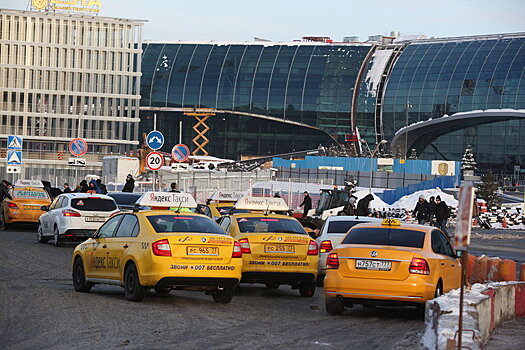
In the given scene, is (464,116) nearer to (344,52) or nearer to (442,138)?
(442,138)

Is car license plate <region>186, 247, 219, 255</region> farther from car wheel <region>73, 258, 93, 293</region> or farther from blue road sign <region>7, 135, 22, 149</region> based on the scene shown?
blue road sign <region>7, 135, 22, 149</region>

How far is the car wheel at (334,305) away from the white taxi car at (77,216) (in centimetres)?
1419

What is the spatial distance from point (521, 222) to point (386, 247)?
45.3 m

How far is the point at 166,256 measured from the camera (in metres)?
14.9

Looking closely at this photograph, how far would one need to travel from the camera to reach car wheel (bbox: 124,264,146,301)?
15.1 meters

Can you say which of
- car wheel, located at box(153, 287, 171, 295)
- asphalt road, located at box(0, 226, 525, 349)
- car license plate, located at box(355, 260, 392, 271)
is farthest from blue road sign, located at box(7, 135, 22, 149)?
car license plate, located at box(355, 260, 392, 271)

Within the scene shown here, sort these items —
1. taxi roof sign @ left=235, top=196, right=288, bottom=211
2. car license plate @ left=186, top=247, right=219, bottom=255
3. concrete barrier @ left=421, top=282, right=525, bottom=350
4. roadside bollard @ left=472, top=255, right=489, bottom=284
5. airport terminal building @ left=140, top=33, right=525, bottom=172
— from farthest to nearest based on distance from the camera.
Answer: airport terminal building @ left=140, top=33, right=525, bottom=172 < taxi roof sign @ left=235, top=196, right=288, bottom=211 < roadside bollard @ left=472, top=255, right=489, bottom=284 < car license plate @ left=186, top=247, right=219, bottom=255 < concrete barrier @ left=421, top=282, right=525, bottom=350

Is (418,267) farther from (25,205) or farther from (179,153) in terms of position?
(179,153)

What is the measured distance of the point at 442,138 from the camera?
120875 mm

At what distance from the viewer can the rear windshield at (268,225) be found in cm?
1827

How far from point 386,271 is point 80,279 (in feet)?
16.3

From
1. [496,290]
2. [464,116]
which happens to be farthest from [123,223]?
[464,116]

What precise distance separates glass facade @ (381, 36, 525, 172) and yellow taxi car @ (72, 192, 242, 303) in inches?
3833

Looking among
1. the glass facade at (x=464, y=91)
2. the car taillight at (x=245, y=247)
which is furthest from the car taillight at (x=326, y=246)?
the glass facade at (x=464, y=91)
